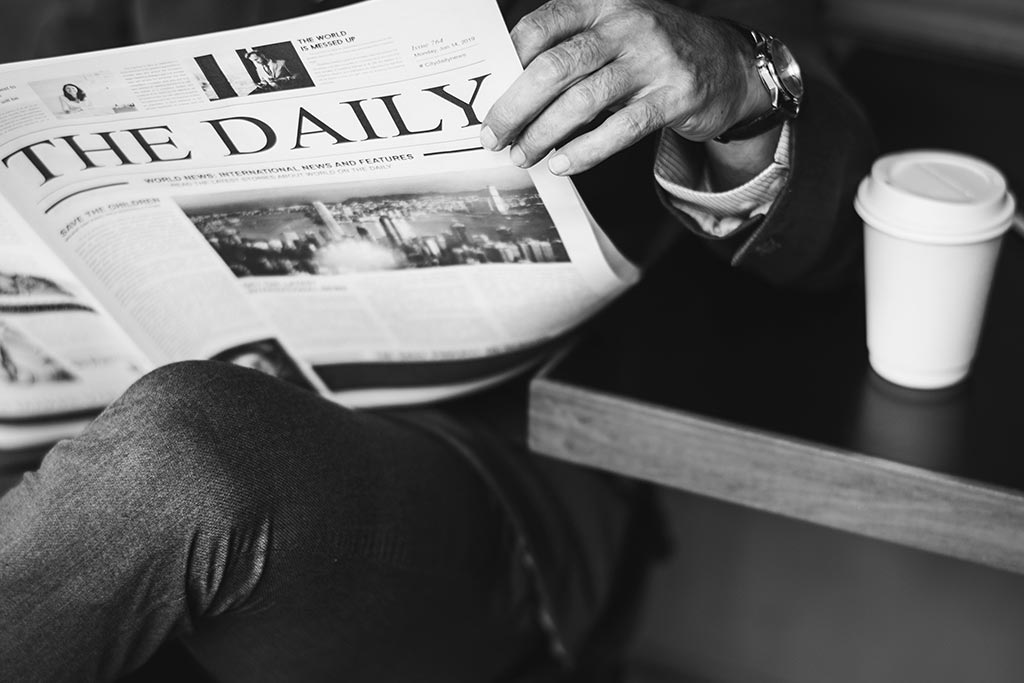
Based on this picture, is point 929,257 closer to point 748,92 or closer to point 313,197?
point 748,92

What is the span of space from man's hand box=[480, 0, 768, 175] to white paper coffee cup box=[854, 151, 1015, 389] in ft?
0.46

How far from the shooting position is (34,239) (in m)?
0.72

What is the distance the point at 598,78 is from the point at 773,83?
0.16 meters

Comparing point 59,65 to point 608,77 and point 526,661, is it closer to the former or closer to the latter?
point 608,77

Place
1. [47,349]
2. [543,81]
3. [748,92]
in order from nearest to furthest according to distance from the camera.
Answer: [543,81] → [748,92] → [47,349]

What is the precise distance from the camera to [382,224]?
692 millimetres

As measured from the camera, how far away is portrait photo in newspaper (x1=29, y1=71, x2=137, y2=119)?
62cm

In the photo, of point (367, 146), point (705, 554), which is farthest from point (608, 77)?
point (705, 554)

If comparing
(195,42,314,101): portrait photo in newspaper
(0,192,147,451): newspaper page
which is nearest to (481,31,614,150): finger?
(195,42,314,101): portrait photo in newspaper

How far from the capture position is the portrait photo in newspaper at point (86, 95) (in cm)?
62

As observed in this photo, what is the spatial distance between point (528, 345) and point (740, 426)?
0.67ft

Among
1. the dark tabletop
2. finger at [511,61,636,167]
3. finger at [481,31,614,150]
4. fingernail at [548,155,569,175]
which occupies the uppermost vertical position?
finger at [481,31,614,150]

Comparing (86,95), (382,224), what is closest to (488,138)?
(382,224)

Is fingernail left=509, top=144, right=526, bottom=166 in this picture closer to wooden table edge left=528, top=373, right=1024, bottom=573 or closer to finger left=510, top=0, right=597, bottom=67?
finger left=510, top=0, right=597, bottom=67
